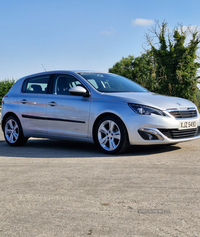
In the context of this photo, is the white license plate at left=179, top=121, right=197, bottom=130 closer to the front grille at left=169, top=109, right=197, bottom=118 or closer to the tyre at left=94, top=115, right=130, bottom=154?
the front grille at left=169, top=109, right=197, bottom=118

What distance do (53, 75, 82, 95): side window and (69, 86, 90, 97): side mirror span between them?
34cm

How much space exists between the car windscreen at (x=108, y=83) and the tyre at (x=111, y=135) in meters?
0.77

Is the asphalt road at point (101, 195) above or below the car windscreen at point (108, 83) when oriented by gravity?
below

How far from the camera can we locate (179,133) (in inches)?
266

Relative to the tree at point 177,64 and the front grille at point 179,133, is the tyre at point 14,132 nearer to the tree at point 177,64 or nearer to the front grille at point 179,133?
the front grille at point 179,133

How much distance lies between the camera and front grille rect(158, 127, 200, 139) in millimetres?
6598

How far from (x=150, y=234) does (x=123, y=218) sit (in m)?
0.44

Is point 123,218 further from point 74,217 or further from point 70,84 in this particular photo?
point 70,84

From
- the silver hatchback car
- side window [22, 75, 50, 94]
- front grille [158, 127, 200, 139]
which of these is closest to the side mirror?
the silver hatchback car

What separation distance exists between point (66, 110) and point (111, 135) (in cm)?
118

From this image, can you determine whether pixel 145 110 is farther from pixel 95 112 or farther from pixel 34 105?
pixel 34 105

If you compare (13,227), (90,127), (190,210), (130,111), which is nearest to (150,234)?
(190,210)

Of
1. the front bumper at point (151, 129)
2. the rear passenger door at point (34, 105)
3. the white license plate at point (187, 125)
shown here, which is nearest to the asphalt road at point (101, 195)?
the front bumper at point (151, 129)

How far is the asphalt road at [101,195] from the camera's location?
3061 millimetres
